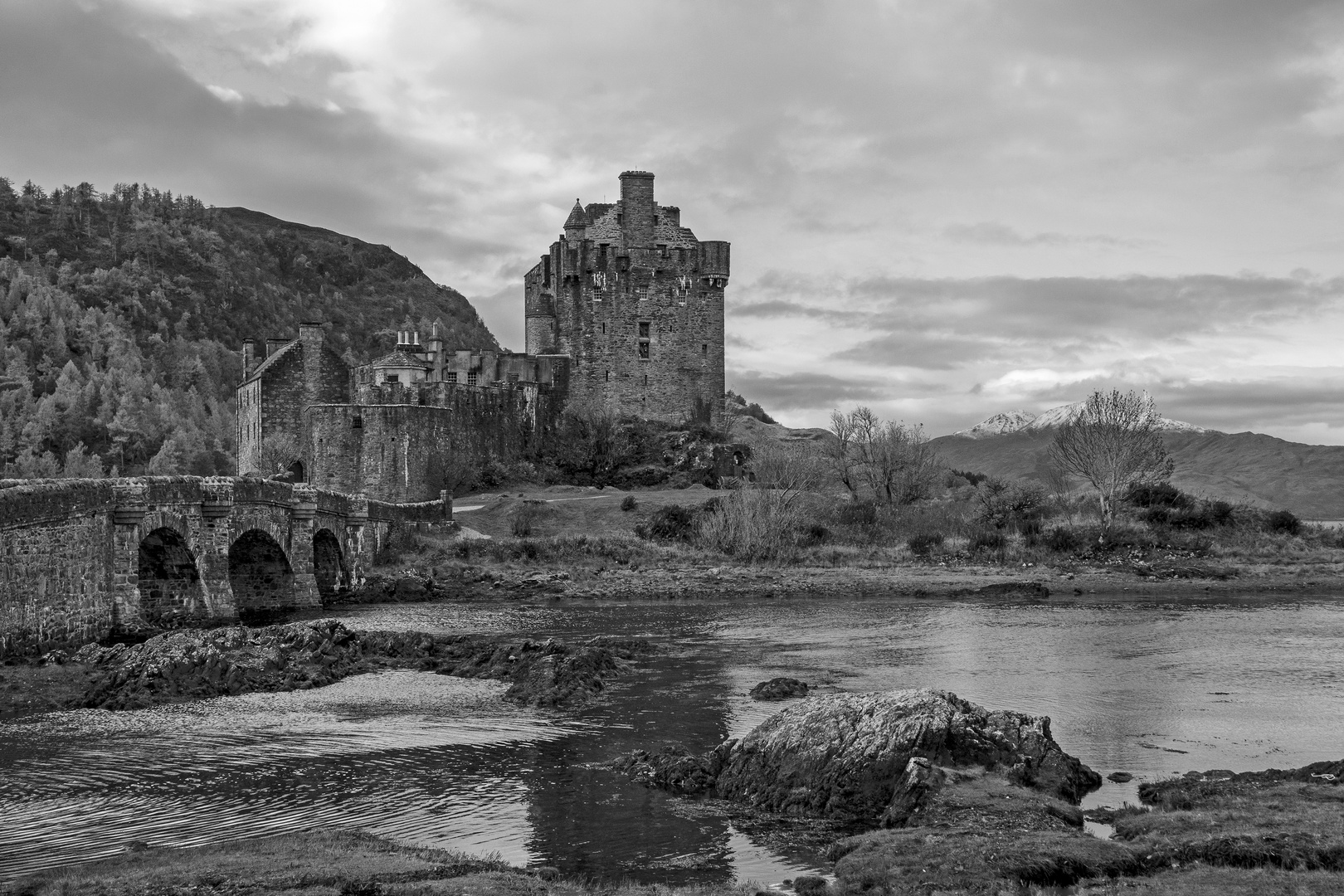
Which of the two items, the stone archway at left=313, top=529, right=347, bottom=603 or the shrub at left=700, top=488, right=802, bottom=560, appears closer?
the stone archway at left=313, top=529, right=347, bottom=603

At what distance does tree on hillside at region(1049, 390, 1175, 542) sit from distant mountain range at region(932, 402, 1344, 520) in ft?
88.7

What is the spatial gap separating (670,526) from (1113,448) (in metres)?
22.1

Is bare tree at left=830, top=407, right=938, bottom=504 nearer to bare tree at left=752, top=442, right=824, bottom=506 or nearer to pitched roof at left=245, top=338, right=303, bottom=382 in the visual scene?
bare tree at left=752, top=442, right=824, bottom=506

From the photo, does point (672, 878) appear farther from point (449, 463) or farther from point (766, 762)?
point (449, 463)

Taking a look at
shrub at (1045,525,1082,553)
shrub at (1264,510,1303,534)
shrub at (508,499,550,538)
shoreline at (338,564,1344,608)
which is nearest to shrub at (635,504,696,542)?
shoreline at (338,564,1344,608)

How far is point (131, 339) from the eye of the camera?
14175cm

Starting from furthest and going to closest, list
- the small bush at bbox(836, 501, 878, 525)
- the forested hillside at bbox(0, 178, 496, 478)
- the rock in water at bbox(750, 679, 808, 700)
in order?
the forested hillside at bbox(0, 178, 496, 478), the small bush at bbox(836, 501, 878, 525), the rock in water at bbox(750, 679, 808, 700)

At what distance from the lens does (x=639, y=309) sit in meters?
76.9

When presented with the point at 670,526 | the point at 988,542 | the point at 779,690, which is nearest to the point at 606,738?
the point at 779,690

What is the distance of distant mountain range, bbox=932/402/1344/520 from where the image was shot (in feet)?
401

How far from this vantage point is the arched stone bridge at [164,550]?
93.3 ft

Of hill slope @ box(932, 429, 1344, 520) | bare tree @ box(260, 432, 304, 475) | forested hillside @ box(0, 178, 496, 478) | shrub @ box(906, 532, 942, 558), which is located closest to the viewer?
shrub @ box(906, 532, 942, 558)

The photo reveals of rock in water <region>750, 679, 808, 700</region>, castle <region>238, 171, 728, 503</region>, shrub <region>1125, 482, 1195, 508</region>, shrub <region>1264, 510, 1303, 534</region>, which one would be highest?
castle <region>238, 171, 728, 503</region>

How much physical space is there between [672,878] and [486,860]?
1.96 m
